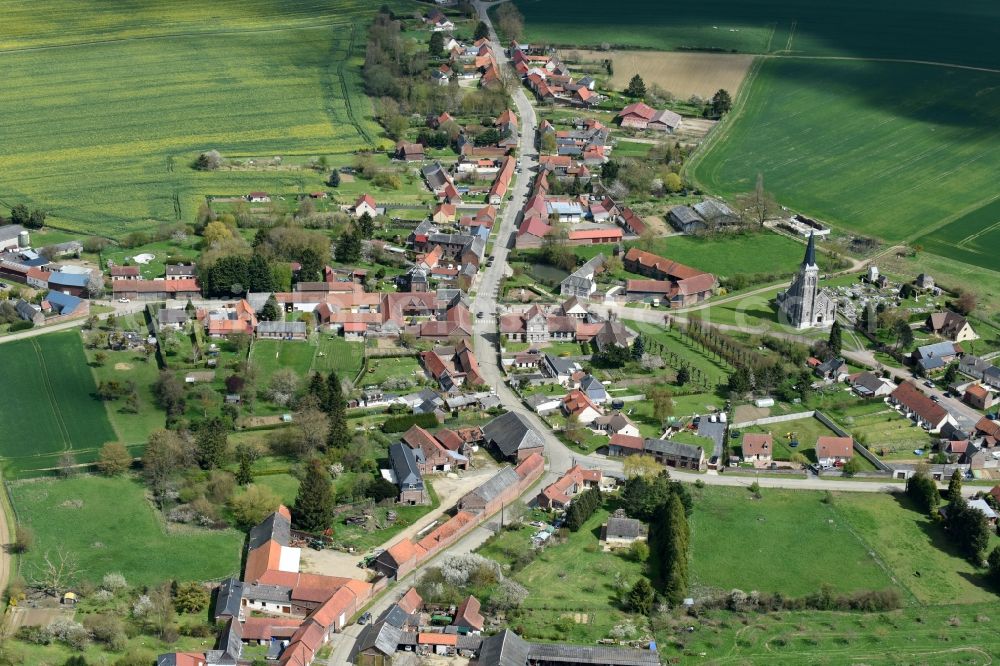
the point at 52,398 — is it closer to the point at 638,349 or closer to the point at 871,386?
the point at 638,349

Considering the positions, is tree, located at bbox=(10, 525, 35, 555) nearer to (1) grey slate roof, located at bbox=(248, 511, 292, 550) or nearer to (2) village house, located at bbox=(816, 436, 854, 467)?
(1) grey slate roof, located at bbox=(248, 511, 292, 550)

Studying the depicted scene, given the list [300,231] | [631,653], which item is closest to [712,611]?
[631,653]

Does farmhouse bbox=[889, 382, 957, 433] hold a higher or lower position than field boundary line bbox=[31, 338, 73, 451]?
higher

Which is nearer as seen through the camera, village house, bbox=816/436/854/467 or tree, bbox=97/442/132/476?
tree, bbox=97/442/132/476

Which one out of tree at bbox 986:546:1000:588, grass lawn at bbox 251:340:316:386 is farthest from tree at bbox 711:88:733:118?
tree at bbox 986:546:1000:588

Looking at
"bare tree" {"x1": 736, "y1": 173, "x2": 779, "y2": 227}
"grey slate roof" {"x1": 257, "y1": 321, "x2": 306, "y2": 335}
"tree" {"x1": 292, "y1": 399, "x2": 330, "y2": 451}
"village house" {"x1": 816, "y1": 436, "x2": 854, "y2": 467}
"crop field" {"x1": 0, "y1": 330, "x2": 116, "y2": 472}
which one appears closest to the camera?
"crop field" {"x1": 0, "y1": 330, "x2": 116, "y2": 472}

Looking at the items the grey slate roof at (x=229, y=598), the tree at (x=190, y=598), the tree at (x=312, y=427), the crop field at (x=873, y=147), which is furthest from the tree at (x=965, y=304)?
the tree at (x=190, y=598)

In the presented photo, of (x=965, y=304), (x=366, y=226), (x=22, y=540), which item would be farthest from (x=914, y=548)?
(x=366, y=226)

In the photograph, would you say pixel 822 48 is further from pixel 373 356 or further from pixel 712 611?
pixel 712 611

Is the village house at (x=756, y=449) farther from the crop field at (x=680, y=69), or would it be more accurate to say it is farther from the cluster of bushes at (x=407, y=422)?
the crop field at (x=680, y=69)
